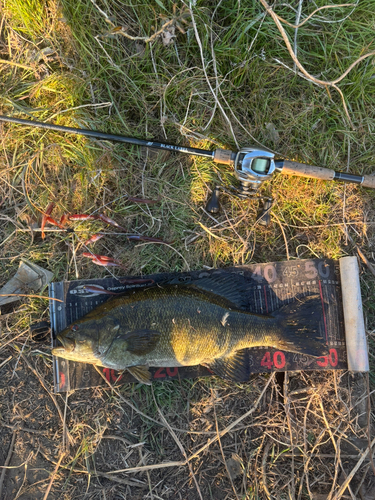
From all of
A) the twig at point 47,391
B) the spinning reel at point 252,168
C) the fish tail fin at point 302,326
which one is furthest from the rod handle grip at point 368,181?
the twig at point 47,391

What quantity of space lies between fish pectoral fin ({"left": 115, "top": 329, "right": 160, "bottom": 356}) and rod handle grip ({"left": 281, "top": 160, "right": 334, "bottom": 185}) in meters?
1.67

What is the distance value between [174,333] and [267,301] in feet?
2.90

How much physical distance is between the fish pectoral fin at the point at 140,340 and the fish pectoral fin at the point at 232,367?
1.76ft

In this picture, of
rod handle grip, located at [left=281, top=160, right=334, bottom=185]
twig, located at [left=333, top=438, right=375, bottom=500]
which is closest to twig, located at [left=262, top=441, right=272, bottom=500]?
twig, located at [left=333, top=438, right=375, bottom=500]

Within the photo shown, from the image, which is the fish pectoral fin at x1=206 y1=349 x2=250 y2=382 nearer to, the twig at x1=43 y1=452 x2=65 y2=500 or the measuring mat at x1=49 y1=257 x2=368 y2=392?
the measuring mat at x1=49 y1=257 x2=368 y2=392

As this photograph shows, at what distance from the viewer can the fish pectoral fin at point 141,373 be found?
104 inches

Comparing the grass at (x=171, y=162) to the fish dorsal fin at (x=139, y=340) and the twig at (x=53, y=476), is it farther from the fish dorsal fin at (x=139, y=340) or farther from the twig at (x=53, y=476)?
the fish dorsal fin at (x=139, y=340)

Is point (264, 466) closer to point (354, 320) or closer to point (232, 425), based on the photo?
point (232, 425)

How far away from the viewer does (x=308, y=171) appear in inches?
109

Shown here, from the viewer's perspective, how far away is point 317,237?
9.76 feet

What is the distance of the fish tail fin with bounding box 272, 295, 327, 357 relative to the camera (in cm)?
268

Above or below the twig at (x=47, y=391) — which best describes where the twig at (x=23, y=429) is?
below

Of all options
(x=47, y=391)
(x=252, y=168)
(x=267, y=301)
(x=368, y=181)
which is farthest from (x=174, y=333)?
(x=368, y=181)

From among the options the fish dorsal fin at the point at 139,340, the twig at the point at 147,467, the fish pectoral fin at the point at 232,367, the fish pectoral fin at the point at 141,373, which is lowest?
the twig at the point at 147,467
